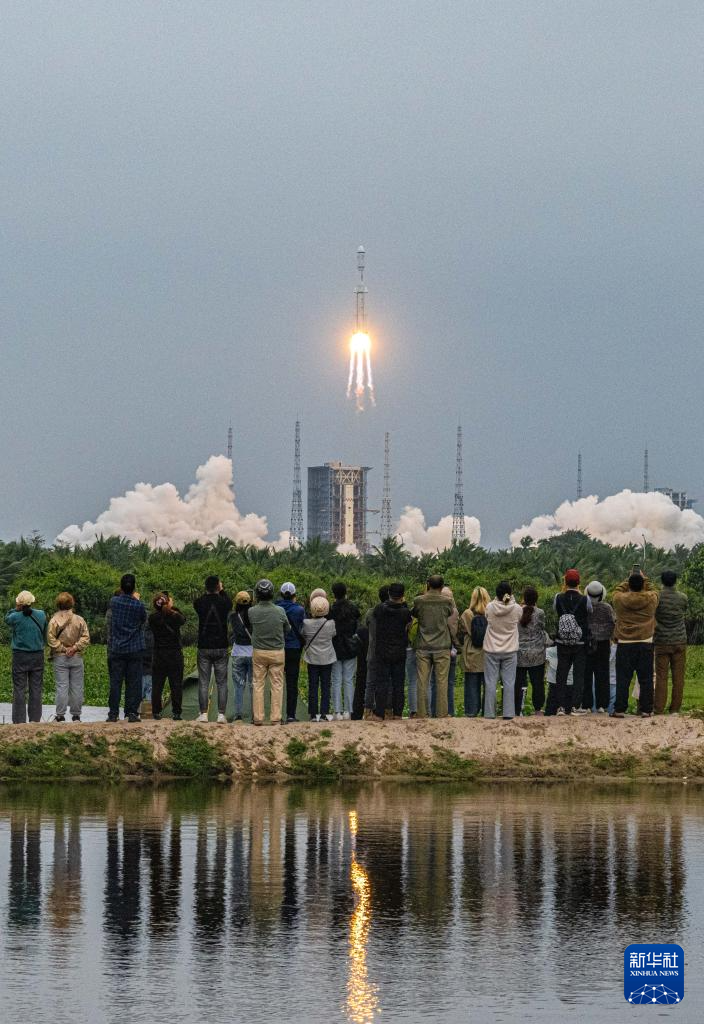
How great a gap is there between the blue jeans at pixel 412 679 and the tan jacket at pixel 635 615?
2.64 metres

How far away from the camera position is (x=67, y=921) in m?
12.0

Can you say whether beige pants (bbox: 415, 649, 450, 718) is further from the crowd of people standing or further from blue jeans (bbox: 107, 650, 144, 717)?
blue jeans (bbox: 107, 650, 144, 717)

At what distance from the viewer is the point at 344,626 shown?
73.5 feet

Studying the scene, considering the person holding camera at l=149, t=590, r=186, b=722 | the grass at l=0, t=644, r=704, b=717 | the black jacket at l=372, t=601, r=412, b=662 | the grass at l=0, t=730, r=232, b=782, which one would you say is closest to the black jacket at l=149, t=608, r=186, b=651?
the person holding camera at l=149, t=590, r=186, b=722

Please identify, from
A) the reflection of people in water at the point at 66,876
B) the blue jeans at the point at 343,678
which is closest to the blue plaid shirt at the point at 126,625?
the blue jeans at the point at 343,678

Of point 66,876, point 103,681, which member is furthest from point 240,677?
point 103,681

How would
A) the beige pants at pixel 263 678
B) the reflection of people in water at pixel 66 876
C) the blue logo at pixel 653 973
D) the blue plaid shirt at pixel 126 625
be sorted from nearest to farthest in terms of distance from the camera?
the blue logo at pixel 653 973 < the reflection of people in water at pixel 66 876 < the blue plaid shirt at pixel 126 625 < the beige pants at pixel 263 678

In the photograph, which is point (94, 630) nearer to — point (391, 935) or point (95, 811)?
point (95, 811)

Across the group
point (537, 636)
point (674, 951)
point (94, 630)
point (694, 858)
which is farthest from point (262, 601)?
point (94, 630)

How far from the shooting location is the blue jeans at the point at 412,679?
23.0 m

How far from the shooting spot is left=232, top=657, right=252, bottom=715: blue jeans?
73.7 feet

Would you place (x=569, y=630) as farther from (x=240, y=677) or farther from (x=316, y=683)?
(x=240, y=677)

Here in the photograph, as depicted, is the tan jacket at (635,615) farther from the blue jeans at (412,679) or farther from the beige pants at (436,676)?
the blue jeans at (412,679)

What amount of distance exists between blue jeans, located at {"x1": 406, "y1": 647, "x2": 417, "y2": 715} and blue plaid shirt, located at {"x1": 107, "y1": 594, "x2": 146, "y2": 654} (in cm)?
350
